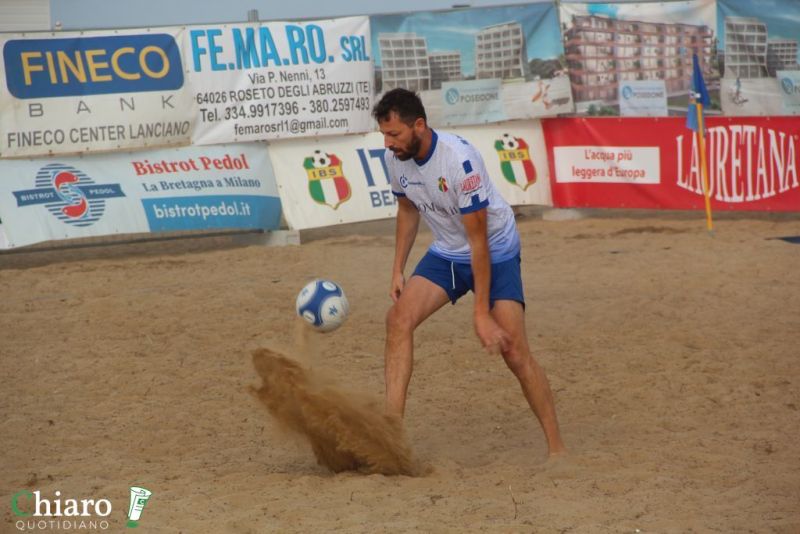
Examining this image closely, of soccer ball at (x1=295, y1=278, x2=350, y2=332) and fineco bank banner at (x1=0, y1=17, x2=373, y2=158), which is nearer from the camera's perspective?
soccer ball at (x1=295, y1=278, x2=350, y2=332)

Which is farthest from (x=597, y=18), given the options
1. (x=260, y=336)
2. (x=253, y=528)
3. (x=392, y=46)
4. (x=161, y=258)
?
(x=253, y=528)

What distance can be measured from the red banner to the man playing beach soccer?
8325 millimetres

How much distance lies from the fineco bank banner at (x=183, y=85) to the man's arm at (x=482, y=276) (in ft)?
24.1

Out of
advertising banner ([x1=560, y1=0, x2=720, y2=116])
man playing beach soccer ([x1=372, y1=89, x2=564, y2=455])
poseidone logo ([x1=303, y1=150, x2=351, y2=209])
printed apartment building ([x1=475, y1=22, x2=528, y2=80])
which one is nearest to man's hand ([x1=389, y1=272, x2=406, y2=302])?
man playing beach soccer ([x1=372, y1=89, x2=564, y2=455])

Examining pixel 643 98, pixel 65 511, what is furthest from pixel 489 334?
pixel 643 98

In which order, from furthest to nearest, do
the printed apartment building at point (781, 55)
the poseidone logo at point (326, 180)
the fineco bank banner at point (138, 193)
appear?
1. the printed apartment building at point (781, 55)
2. the poseidone logo at point (326, 180)
3. the fineco bank banner at point (138, 193)

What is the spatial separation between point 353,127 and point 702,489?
8.81 m

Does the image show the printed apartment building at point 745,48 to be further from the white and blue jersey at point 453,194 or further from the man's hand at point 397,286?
the man's hand at point 397,286

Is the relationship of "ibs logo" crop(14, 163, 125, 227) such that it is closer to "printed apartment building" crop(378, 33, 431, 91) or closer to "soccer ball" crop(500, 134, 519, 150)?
"printed apartment building" crop(378, 33, 431, 91)

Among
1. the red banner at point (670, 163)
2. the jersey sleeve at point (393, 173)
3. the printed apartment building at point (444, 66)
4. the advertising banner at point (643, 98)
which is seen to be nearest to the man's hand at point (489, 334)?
the jersey sleeve at point (393, 173)

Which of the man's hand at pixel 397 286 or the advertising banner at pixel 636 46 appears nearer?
the man's hand at pixel 397 286

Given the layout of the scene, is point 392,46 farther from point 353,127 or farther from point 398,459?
point 398,459

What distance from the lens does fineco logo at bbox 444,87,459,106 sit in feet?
45.4

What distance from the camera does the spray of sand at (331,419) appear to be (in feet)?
18.1
